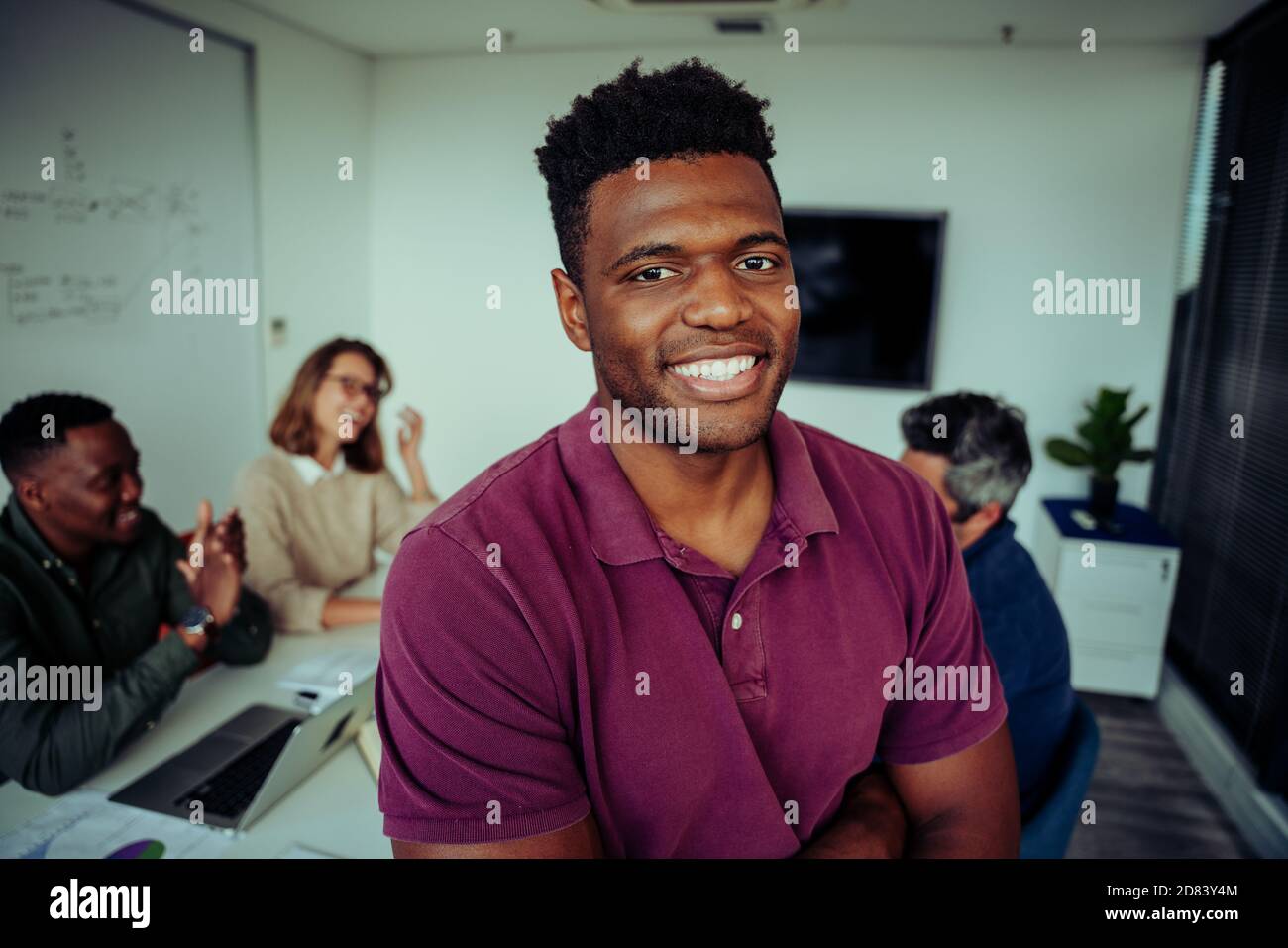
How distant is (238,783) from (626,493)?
0.81 metres

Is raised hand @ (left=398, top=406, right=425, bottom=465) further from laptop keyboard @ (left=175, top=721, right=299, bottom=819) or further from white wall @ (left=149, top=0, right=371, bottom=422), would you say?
laptop keyboard @ (left=175, top=721, right=299, bottom=819)

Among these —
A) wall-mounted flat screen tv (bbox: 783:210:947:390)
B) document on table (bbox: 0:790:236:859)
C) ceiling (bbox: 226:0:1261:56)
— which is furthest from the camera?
wall-mounted flat screen tv (bbox: 783:210:947:390)

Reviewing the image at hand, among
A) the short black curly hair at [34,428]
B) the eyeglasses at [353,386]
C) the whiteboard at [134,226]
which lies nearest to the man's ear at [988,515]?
the eyeglasses at [353,386]

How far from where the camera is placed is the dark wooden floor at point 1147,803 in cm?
227

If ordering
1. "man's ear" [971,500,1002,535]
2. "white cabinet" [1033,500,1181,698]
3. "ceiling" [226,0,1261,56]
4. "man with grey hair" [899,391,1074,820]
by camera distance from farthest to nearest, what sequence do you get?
"white cabinet" [1033,500,1181,698] → "ceiling" [226,0,1261,56] → "man's ear" [971,500,1002,535] → "man with grey hair" [899,391,1074,820]

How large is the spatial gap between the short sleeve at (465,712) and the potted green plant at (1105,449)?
9.77ft

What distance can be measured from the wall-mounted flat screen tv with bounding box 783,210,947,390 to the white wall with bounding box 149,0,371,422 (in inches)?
71.2

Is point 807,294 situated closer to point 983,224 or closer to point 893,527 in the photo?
point 983,224

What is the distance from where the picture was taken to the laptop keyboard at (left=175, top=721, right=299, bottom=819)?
119cm

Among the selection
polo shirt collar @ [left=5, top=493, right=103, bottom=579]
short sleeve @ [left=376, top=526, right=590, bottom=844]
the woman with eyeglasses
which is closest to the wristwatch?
polo shirt collar @ [left=5, top=493, right=103, bottom=579]

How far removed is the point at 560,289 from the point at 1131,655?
2959mm

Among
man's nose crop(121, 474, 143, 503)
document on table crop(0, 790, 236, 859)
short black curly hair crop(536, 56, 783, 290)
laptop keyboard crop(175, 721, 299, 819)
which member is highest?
short black curly hair crop(536, 56, 783, 290)
